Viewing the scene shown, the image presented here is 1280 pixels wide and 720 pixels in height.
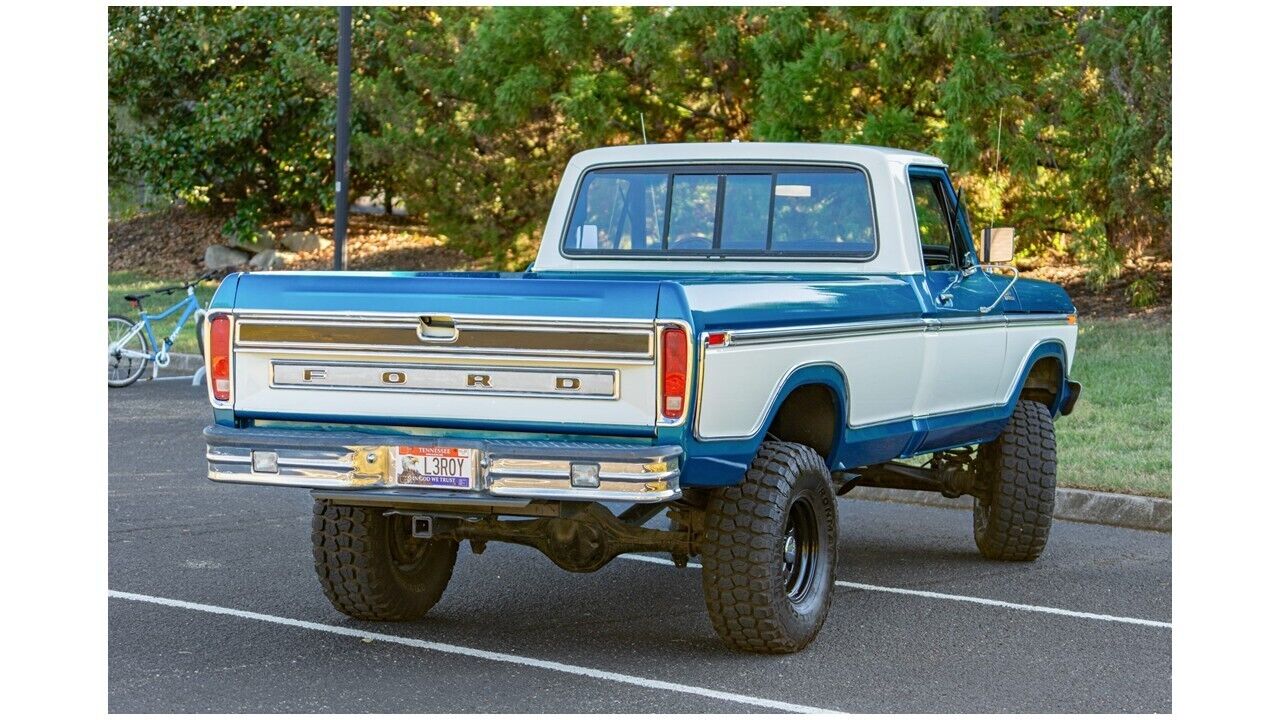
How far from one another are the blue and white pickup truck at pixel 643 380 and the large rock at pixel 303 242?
20.1 meters

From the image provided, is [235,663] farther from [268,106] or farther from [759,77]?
[268,106]

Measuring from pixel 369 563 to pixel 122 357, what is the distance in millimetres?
10164

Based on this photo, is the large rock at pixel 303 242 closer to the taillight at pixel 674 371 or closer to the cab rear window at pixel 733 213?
the cab rear window at pixel 733 213

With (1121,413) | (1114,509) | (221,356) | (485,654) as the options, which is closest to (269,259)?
(1121,413)

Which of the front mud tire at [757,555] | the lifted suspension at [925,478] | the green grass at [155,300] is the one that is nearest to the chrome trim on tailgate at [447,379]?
the front mud tire at [757,555]

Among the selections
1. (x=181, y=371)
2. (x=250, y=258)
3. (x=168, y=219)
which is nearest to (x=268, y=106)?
(x=250, y=258)

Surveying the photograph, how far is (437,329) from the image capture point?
6.18 m

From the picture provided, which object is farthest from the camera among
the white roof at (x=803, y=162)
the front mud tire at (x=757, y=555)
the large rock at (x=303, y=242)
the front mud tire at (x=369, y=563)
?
the large rock at (x=303, y=242)

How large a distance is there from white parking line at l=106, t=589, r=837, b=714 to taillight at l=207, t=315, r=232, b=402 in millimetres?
1190

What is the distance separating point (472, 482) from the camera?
19.8 feet

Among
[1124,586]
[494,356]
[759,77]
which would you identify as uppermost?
[759,77]

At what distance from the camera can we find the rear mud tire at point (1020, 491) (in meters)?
8.76

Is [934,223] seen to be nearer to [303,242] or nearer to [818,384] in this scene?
[818,384]

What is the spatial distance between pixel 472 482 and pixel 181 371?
1286cm
